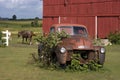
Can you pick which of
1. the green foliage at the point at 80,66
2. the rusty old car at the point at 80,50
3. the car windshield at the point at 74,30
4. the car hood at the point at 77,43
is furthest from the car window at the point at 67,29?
the green foliage at the point at 80,66

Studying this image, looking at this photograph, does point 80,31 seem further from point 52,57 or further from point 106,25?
point 106,25

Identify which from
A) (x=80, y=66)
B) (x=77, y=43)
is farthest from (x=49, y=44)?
(x=80, y=66)

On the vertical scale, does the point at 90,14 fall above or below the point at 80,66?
above

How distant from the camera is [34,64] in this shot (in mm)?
17188

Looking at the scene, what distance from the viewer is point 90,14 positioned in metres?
38.9

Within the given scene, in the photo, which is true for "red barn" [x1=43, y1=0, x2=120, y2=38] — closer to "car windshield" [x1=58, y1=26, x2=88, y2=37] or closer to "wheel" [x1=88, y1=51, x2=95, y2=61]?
"car windshield" [x1=58, y1=26, x2=88, y2=37]

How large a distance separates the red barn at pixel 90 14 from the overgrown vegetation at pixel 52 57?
20.7m

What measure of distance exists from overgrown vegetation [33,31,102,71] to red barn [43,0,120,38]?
20.7 metres

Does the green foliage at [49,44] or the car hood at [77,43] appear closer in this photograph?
the car hood at [77,43]

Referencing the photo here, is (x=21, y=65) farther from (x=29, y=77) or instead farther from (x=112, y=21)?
(x=112, y=21)

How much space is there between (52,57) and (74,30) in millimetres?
1734

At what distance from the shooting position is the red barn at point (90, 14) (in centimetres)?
3688

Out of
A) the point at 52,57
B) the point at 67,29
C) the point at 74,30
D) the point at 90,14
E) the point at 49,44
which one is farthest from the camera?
the point at 90,14

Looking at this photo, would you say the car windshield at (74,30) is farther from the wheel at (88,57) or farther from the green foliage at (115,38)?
the green foliage at (115,38)
